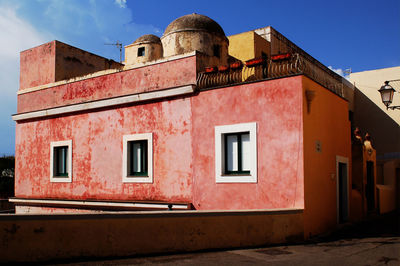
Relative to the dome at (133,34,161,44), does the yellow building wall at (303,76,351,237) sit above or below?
below

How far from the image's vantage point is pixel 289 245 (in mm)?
9078

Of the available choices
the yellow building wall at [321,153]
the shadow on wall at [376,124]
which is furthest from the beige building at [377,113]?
the yellow building wall at [321,153]

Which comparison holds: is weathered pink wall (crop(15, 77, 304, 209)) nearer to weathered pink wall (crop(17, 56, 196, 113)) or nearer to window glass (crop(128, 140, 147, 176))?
window glass (crop(128, 140, 147, 176))

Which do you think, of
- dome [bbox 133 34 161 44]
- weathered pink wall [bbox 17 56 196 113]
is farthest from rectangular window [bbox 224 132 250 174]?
dome [bbox 133 34 161 44]

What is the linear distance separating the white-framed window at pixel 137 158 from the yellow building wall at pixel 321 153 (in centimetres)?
508

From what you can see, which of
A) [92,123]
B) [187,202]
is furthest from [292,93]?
[92,123]

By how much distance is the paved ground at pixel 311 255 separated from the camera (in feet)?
23.1

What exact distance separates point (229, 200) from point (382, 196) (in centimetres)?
1067

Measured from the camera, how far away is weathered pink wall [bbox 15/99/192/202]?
12.3 meters

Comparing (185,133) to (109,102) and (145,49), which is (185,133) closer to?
(109,102)

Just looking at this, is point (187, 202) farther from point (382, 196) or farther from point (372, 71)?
point (372, 71)

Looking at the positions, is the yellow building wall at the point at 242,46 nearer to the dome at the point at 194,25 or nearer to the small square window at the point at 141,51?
the small square window at the point at 141,51

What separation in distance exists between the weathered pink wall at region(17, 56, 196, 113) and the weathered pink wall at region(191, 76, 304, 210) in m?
1.26

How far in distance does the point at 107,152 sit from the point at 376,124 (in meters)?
22.3
